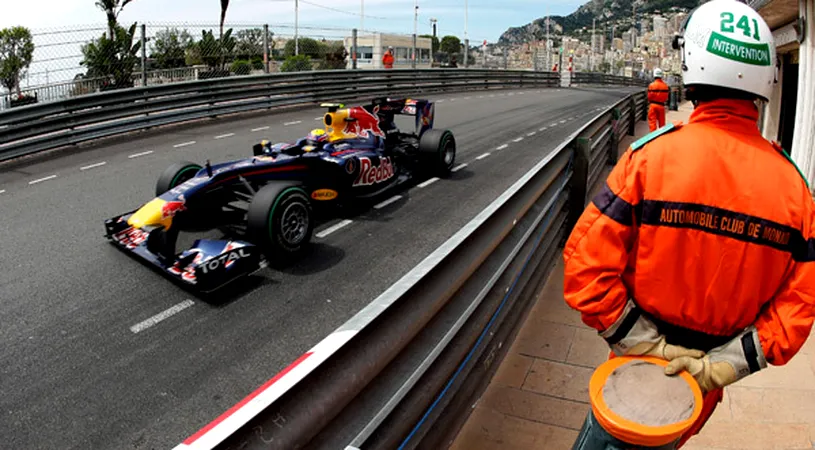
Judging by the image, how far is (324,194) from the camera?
6551mm

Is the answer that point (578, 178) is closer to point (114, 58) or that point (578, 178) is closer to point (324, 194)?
point (324, 194)

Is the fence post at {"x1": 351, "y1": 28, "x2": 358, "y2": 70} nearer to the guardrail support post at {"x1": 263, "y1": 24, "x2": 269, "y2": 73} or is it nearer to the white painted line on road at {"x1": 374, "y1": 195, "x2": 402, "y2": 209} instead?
the guardrail support post at {"x1": 263, "y1": 24, "x2": 269, "y2": 73}

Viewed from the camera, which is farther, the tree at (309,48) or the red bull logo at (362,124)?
the tree at (309,48)

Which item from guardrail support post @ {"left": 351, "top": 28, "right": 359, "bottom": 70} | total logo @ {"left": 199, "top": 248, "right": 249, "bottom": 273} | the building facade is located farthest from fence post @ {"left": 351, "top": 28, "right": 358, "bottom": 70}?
total logo @ {"left": 199, "top": 248, "right": 249, "bottom": 273}

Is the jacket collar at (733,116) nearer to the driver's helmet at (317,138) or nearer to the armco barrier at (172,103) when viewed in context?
the driver's helmet at (317,138)

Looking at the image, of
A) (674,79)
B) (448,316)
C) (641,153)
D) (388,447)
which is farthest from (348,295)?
(674,79)

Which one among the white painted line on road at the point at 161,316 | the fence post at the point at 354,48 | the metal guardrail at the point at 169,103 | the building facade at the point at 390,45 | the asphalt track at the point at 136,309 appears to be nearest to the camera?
the asphalt track at the point at 136,309

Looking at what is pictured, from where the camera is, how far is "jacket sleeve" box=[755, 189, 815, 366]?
187 cm

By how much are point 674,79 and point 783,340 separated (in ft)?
128

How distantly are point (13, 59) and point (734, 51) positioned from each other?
10.6 metres

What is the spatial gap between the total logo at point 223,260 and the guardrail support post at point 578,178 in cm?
328

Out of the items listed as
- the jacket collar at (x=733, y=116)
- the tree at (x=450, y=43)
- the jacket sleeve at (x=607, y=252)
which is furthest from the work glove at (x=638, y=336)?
the tree at (x=450, y=43)

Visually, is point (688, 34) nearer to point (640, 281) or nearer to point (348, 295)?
point (640, 281)

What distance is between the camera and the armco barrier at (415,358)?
1507mm
